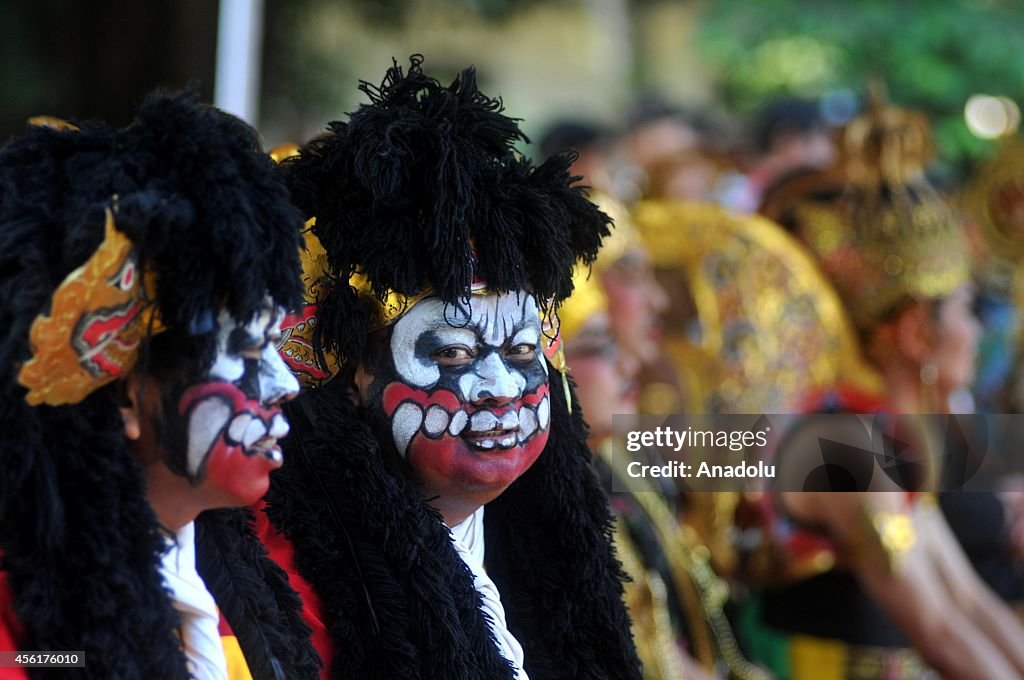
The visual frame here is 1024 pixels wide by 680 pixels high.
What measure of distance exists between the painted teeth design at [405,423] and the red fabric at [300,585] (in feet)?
0.71

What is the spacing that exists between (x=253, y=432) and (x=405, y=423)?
0.39 meters

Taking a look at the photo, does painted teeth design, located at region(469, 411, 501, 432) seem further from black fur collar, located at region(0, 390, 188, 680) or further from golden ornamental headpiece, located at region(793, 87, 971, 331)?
golden ornamental headpiece, located at region(793, 87, 971, 331)

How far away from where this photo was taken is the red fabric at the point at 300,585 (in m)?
1.81

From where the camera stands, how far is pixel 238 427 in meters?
1.47

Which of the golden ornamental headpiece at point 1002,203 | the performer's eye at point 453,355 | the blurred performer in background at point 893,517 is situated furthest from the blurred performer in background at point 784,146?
the performer's eye at point 453,355

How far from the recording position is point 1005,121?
720cm

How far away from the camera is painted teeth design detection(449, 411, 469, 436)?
1820 millimetres

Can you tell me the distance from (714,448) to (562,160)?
1804 millimetres

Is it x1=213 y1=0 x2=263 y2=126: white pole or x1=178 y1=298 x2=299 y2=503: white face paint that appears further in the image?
x1=213 y1=0 x2=263 y2=126: white pole

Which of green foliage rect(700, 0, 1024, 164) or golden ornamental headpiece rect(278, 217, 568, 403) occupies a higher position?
green foliage rect(700, 0, 1024, 164)

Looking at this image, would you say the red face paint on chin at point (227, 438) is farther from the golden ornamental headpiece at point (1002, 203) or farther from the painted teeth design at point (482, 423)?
the golden ornamental headpiece at point (1002, 203)

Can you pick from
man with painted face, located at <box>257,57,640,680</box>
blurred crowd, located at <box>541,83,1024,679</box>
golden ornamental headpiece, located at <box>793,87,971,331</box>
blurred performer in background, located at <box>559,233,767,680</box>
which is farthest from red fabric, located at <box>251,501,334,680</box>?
golden ornamental headpiece, located at <box>793,87,971,331</box>

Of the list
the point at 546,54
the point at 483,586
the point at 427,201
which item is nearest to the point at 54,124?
the point at 427,201

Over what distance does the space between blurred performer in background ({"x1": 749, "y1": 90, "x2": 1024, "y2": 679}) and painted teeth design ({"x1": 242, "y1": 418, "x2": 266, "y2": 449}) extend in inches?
103
